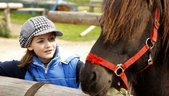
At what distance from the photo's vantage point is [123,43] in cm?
198

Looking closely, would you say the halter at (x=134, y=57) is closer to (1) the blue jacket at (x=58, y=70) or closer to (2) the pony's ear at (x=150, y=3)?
(2) the pony's ear at (x=150, y=3)

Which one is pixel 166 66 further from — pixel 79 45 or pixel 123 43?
pixel 79 45

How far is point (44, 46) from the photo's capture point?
268cm

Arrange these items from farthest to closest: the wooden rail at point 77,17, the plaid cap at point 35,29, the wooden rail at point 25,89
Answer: the wooden rail at point 77,17 < the plaid cap at point 35,29 < the wooden rail at point 25,89

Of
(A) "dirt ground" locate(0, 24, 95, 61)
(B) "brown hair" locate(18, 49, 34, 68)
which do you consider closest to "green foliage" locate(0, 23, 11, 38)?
(A) "dirt ground" locate(0, 24, 95, 61)

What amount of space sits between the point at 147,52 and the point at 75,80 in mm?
833

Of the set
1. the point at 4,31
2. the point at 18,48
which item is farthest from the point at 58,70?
the point at 4,31

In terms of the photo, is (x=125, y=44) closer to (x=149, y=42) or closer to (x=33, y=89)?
(x=149, y=42)

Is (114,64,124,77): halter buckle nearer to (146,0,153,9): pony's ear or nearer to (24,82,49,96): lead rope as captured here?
(146,0,153,9): pony's ear

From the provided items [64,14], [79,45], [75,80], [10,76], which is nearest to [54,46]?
[75,80]

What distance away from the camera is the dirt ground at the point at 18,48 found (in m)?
8.62

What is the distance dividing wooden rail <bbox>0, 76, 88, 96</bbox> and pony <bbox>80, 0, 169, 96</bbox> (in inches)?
14.5

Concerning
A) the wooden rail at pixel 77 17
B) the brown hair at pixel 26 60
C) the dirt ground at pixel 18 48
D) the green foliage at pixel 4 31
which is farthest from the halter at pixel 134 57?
the green foliage at pixel 4 31

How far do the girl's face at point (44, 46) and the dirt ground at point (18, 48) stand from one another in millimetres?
5507
